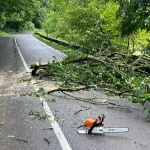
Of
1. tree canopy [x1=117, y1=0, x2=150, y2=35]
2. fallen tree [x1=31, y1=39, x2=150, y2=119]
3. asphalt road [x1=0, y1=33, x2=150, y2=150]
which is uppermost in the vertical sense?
tree canopy [x1=117, y1=0, x2=150, y2=35]

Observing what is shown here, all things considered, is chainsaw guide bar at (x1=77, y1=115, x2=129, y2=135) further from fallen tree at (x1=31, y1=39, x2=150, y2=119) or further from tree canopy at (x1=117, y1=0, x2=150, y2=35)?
tree canopy at (x1=117, y1=0, x2=150, y2=35)

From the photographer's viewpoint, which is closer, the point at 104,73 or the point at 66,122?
the point at 66,122

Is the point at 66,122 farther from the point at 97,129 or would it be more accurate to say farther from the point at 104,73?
the point at 104,73

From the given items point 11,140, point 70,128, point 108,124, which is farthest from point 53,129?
point 108,124

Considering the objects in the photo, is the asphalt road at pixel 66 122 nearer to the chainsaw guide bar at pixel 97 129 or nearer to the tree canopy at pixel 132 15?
the chainsaw guide bar at pixel 97 129

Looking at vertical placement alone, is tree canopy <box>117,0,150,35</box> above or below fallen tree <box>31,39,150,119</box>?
above

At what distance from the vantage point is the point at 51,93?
6449 mm

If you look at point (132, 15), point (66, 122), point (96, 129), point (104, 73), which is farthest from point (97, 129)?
point (132, 15)

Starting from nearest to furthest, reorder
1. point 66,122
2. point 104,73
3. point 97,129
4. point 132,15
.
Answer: point 97,129 → point 66,122 → point 104,73 → point 132,15

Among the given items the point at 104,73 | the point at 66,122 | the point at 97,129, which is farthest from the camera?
the point at 104,73

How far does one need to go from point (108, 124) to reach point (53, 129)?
4.00ft

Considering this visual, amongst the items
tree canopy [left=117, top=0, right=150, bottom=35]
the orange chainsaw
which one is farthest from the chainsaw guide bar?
tree canopy [left=117, top=0, right=150, bottom=35]

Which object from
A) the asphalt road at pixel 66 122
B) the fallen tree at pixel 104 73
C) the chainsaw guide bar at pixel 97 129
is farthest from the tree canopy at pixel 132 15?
the chainsaw guide bar at pixel 97 129

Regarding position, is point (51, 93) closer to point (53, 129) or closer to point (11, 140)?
point (53, 129)
